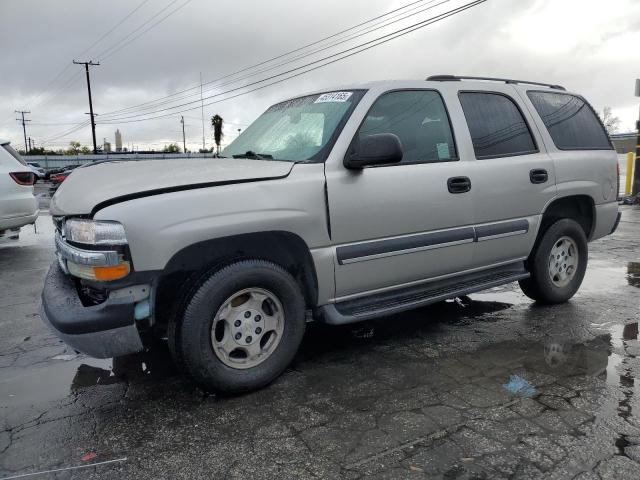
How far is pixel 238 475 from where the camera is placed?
92.3 inches

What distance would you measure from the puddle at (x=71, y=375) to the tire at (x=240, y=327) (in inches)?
25.0

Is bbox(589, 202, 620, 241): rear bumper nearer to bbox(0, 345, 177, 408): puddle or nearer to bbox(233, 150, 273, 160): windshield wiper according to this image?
bbox(233, 150, 273, 160): windshield wiper

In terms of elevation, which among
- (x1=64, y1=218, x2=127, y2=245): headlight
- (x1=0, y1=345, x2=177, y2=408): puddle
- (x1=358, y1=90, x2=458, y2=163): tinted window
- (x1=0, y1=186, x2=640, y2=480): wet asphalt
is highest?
(x1=358, y1=90, x2=458, y2=163): tinted window

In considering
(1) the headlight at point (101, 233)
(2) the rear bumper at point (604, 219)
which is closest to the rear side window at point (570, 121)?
(2) the rear bumper at point (604, 219)

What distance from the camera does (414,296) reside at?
377 centimetres

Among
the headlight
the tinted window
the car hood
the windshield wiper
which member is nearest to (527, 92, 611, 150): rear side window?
the tinted window

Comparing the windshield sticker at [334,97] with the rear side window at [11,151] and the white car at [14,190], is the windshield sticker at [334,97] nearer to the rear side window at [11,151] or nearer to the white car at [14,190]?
the white car at [14,190]

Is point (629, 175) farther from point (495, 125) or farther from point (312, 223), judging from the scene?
point (312, 223)

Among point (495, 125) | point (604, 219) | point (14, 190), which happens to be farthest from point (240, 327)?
point (14, 190)

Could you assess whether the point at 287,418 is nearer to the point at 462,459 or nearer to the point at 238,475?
the point at 238,475

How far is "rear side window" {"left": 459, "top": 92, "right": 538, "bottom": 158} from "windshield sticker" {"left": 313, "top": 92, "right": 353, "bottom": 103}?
98 cm

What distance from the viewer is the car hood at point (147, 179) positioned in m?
2.80

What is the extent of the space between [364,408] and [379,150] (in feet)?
4.95

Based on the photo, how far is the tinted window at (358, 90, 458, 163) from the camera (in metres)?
3.65
